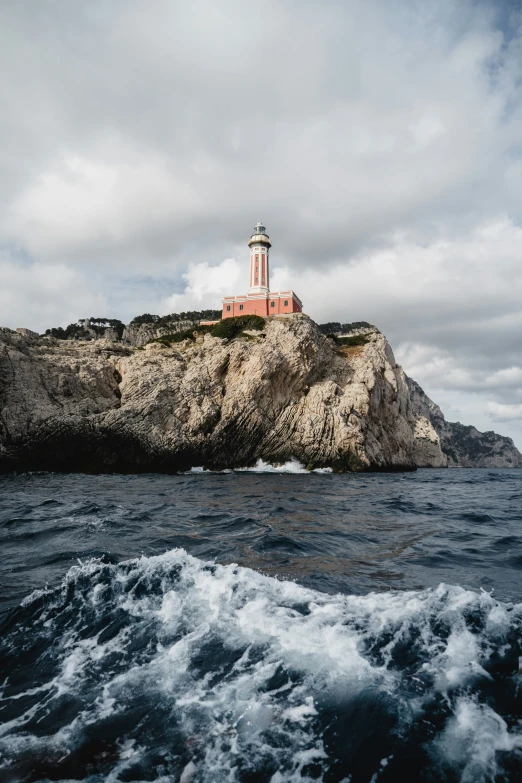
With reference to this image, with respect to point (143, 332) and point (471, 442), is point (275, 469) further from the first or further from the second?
point (471, 442)

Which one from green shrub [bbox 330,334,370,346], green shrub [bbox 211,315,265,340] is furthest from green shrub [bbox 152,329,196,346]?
green shrub [bbox 330,334,370,346]

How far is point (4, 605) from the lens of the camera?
6320 mm

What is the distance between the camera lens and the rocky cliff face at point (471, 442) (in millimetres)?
142375

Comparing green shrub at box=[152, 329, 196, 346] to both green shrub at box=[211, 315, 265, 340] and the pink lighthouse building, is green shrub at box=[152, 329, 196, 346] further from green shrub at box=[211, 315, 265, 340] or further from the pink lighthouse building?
the pink lighthouse building

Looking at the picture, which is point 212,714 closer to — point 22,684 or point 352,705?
point 352,705

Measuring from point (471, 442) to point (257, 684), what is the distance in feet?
585

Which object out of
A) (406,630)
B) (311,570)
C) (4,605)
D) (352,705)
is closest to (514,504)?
(311,570)

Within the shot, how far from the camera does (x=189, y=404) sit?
3894 cm

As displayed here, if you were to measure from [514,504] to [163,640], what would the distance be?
1792 centimetres

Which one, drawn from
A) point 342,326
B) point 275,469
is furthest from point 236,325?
point 342,326

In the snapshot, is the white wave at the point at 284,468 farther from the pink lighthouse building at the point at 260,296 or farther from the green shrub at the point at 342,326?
the green shrub at the point at 342,326

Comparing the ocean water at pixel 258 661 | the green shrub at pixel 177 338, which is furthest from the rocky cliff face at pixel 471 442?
the ocean water at pixel 258 661

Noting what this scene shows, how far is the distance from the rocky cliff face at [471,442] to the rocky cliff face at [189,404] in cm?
9905

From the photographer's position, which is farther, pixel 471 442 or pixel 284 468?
pixel 471 442
